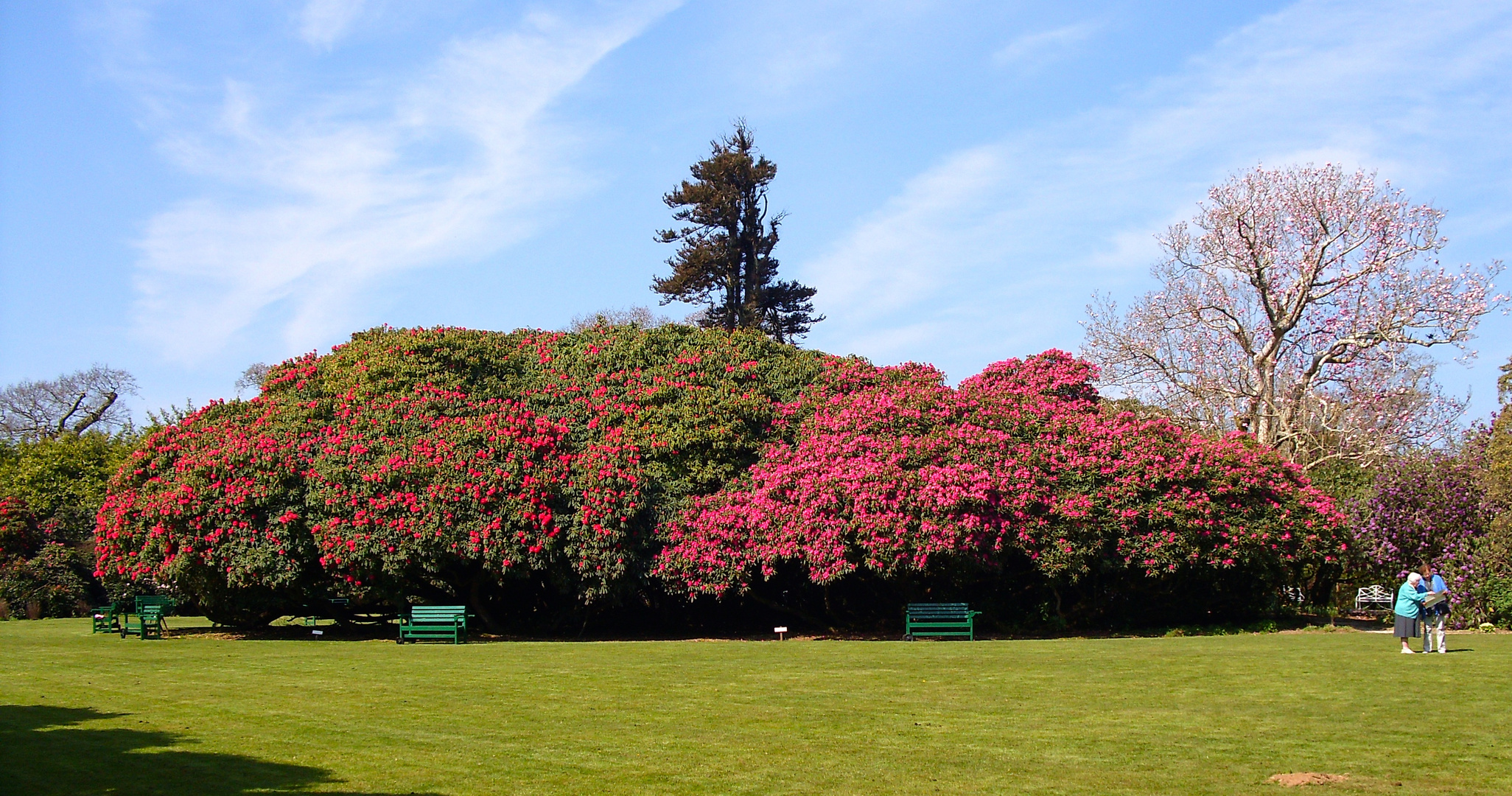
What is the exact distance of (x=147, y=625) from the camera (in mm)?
23875

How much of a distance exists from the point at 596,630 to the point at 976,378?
10.7 m

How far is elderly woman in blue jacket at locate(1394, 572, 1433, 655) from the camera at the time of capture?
17.3m

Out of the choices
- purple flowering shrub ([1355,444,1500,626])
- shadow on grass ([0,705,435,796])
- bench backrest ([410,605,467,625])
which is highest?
purple flowering shrub ([1355,444,1500,626])

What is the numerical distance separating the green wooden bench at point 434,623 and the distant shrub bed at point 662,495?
33.8 inches

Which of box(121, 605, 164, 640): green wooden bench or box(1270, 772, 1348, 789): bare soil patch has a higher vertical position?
box(121, 605, 164, 640): green wooden bench

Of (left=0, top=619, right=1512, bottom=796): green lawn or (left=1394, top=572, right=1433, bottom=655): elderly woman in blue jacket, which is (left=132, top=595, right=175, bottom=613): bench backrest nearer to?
(left=0, top=619, right=1512, bottom=796): green lawn

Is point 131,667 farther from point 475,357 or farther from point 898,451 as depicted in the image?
point 898,451

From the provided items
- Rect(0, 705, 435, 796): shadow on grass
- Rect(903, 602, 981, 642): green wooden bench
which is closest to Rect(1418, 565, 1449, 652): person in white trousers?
Rect(903, 602, 981, 642): green wooden bench

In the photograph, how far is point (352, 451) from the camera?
75.5ft

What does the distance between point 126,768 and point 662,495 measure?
50.8 feet

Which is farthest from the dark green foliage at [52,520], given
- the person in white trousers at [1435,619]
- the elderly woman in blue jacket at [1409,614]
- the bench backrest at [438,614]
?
the person in white trousers at [1435,619]

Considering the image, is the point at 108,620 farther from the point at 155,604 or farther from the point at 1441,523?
the point at 1441,523

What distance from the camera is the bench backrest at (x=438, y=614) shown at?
22500 millimetres

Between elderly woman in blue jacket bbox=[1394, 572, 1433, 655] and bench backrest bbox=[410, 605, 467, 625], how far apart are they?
53.6 feet
